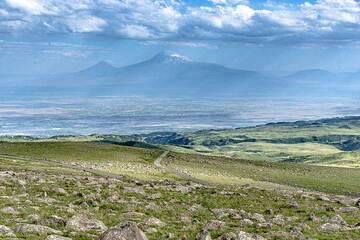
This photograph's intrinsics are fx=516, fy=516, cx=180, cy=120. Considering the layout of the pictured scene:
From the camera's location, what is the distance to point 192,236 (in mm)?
26656

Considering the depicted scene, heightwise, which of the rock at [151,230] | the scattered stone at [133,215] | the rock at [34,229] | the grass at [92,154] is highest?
the rock at [34,229]

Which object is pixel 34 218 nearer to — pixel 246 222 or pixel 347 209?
pixel 246 222

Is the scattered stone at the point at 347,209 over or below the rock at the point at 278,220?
below

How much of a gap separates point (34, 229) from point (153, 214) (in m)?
10.2

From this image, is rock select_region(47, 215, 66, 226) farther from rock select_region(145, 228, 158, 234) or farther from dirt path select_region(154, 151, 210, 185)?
dirt path select_region(154, 151, 210, 185)

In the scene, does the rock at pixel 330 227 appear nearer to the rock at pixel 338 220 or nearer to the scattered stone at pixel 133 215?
the rock at pixel 338 220

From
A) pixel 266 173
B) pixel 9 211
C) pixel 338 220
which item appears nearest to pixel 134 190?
pixel 9 211

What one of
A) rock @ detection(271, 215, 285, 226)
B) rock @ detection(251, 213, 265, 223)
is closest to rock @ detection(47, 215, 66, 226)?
rock @ detection(251, 213, 265, 223)

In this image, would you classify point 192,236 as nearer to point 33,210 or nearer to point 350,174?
point 33,210

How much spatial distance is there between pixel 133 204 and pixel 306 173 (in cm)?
7257

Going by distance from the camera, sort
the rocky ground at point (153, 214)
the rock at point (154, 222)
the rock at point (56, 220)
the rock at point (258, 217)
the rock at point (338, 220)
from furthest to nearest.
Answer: the rock at point (338, 220) < the rock at point (258, 217) < the rock at point (154, 222) < the rock at point (56, 220) < the rocky ground at point (153, 214)

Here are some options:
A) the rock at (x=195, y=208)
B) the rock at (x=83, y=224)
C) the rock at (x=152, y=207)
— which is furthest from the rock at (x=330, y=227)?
the rock at (x=83, y=224)

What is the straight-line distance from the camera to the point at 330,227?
3256 cm

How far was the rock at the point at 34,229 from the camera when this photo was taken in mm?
24422
